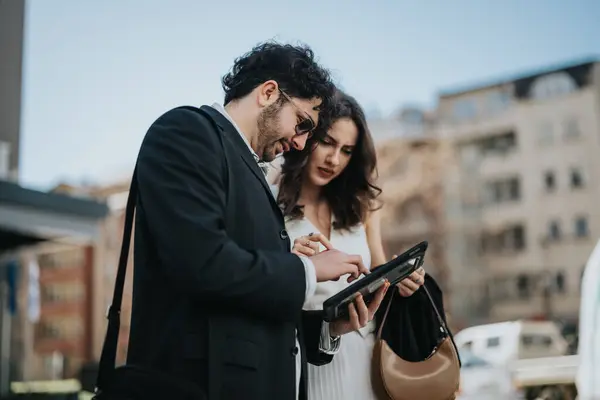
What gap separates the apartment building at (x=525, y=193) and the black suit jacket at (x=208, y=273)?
124 feet

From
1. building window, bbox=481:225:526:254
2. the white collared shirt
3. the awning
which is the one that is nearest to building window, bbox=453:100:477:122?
building window, bbox=481:225:526:254

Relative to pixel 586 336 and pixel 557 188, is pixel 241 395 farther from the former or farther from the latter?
pixel 557 188

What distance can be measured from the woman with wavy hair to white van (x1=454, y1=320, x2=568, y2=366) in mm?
10911

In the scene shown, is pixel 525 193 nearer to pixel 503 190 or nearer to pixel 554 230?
pixel 503 190

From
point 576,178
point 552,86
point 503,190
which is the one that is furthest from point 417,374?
point 552,86

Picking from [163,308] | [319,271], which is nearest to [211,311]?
[163,308]

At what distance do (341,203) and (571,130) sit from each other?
37830 millimetres

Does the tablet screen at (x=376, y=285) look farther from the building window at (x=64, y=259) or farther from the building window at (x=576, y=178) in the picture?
the building window at (x=64, y=259)

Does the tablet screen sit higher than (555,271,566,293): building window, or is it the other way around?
the tablet screen

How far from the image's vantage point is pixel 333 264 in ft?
5.52

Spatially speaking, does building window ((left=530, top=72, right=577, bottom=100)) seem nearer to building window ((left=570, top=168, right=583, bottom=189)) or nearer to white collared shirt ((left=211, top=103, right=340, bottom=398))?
building window ((left=570, top=168, right=583, bottom=189))

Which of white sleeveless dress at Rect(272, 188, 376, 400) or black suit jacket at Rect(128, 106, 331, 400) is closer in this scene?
black suit jacket at Rect(128, 106, 331, 400)

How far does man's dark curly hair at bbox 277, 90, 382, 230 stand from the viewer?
2.66m

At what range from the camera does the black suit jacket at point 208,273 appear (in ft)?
4.93
